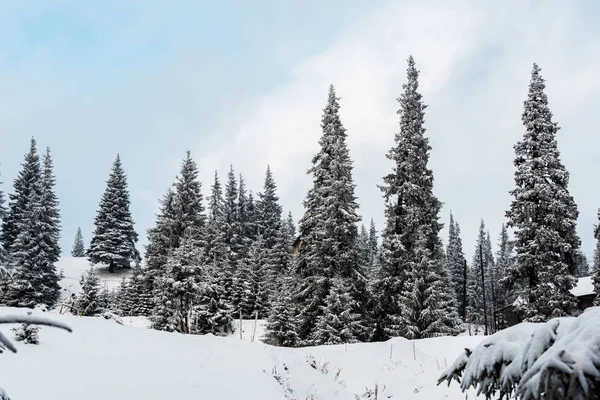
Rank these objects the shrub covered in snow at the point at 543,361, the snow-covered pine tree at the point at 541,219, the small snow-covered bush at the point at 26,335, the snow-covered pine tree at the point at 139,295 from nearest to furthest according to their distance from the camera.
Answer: the shrub covered in snow at the point at 543,361
the small snow-covered bush at the point at 26,335
the snow-covered pine tree at the point at 541,219
the snow-covered pine tree at the point at 139,295

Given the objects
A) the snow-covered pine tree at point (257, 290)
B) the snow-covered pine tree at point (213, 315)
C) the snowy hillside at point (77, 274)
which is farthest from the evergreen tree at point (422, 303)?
the snowy hillside at point (77, 274)

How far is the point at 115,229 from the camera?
176ft

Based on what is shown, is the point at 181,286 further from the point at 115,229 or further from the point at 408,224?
the point at 115,229

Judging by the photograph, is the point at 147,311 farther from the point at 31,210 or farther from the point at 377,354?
the point at 377,354

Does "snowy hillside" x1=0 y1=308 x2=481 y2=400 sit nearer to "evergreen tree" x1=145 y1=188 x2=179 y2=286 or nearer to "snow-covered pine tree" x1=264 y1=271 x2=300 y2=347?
"snow-covered pine tree" x1=264 y1=271 x2=300 y2=347

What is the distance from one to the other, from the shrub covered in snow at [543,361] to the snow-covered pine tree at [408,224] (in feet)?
76.3

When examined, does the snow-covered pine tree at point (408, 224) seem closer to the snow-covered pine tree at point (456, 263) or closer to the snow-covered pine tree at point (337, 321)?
the snow-covered pine tree at point (337, 321)

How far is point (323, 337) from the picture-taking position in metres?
24.8

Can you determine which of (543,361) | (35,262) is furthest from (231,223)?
(543,361)

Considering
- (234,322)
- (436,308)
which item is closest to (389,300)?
(436,308)

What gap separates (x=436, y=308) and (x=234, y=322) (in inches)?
623

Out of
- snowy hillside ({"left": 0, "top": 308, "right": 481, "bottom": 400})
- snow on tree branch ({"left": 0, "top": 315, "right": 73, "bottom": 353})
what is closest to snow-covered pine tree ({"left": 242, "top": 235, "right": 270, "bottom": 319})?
snowy hillside ({"left": 0, "top": 308, "right": 481, "bottom": 400})

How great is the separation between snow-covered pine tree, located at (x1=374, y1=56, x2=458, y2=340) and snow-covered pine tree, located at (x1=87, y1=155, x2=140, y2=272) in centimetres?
3414

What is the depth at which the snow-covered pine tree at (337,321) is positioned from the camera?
2438 cm
